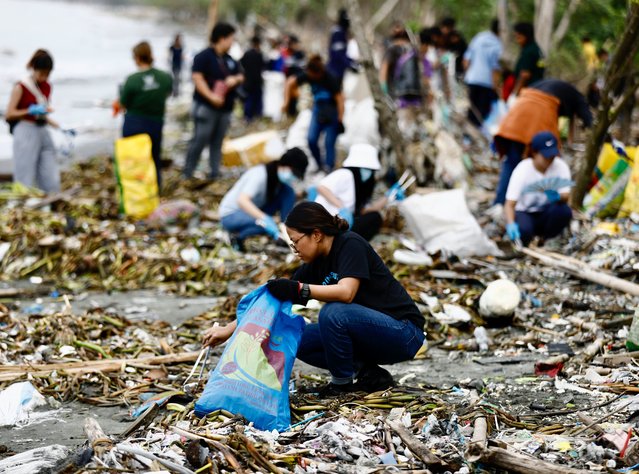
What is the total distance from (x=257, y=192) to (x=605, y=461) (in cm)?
461

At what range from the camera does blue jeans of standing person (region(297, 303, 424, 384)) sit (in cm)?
435

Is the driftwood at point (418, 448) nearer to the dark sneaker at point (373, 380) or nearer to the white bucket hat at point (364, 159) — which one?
the dark sneaker at point (373, 380)

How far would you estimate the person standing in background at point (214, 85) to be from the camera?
9781 mm

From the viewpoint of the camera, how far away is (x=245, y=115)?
1623cm

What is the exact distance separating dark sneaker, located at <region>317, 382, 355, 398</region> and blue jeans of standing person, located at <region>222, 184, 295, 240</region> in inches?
129

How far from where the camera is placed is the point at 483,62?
12.3m

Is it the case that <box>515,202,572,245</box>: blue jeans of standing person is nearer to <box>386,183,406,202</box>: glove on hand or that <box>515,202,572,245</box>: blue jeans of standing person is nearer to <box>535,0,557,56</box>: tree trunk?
<box>386,183,406,202</box>: glove on hand

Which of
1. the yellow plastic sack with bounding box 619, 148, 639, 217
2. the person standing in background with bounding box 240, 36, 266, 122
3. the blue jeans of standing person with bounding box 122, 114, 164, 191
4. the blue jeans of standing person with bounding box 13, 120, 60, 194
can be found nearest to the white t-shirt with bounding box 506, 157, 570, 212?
the yellow plastic sack with bounding box 619, 148, 639, 217

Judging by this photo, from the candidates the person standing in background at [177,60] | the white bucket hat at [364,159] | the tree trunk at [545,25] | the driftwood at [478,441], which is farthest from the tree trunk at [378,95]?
the person standing in background at [177,60]

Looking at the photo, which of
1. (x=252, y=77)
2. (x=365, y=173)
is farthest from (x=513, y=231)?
(x=252, y=77)

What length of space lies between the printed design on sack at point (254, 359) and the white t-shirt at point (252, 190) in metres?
3.48

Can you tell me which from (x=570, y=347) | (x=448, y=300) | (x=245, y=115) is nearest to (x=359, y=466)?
(x=570, y=347)

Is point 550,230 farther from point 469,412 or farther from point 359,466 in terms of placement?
point 359,466

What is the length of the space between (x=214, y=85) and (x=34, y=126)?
2081 millimetres
